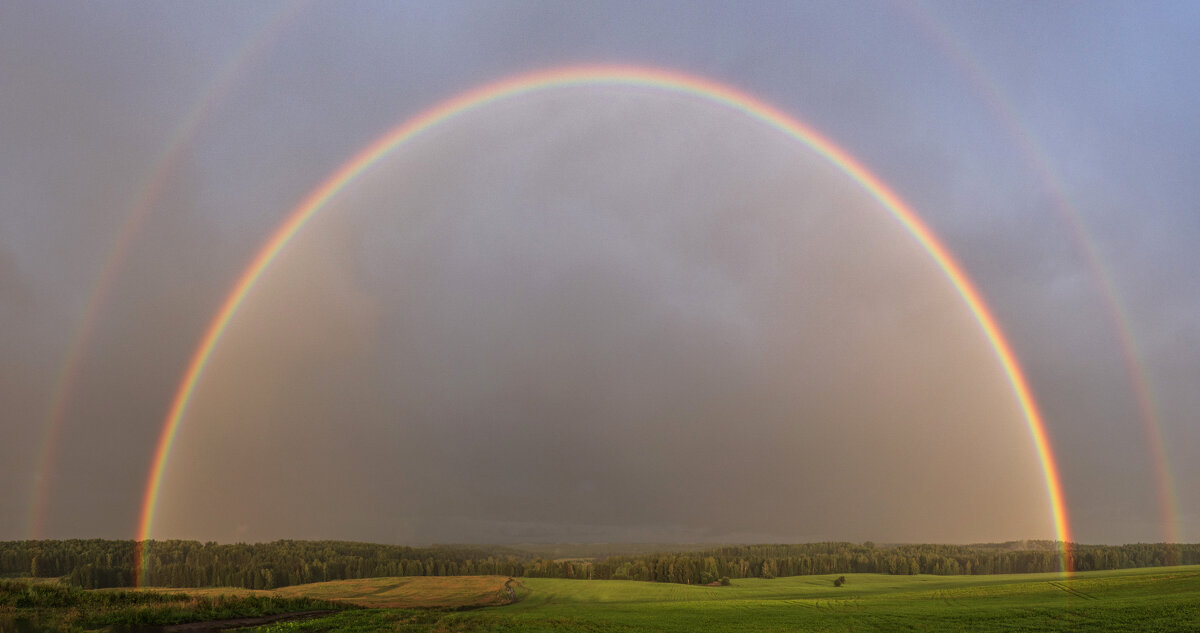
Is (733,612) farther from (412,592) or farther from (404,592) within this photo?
(404,592)

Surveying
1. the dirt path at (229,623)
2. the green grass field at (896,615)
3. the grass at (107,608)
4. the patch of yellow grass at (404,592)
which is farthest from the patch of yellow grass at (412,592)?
the grass at (107,608)

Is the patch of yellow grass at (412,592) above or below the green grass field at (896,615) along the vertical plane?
below

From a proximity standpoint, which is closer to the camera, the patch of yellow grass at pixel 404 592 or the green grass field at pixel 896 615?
the green grass field at pixel 896 615

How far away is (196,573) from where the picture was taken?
171125 millimetres

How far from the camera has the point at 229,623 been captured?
59750 millimetres

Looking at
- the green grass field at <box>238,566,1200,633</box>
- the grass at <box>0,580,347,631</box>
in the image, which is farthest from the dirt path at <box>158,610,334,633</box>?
the green grass field at <box>238,566,1200,633</box>

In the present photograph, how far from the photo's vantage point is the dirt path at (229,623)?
5484 cm

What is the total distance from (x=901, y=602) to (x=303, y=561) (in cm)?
15795

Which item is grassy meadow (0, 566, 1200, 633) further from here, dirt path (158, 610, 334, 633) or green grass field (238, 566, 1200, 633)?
dirt path (158, 610, 334, 633)

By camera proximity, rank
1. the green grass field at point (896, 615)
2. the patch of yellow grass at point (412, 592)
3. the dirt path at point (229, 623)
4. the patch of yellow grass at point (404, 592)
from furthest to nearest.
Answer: the patch of yellow grass at point (412, 592)
the patch of yellow grass at point (404, 592)
the green grass field at point (896, 615)
the dirt path at point (229, 623)

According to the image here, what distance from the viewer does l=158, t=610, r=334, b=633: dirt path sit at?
54.8 m

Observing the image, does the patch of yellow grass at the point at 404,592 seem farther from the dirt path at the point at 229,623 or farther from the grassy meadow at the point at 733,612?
the dirt path at the point at 229,623

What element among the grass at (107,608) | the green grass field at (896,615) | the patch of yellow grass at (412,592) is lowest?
the patch of yellow grass at (412,592)

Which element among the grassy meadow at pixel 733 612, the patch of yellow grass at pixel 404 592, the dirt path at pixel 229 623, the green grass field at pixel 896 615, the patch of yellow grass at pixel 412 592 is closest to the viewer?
the dirt path at pixel 229 623
